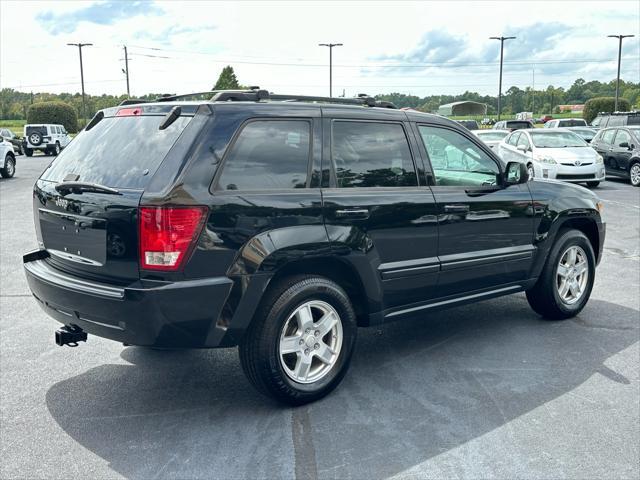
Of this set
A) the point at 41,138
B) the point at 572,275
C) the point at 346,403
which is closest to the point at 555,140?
the point at 572,275

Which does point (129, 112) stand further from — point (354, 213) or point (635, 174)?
point (635, 174)

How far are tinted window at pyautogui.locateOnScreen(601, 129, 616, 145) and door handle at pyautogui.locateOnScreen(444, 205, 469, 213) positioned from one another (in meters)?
16.7

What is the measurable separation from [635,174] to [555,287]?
48.1 feet

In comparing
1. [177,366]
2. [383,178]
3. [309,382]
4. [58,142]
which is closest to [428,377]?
[309,382]

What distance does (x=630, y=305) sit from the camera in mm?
6492

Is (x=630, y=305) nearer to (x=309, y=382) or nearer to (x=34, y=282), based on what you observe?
(x=309, y=382)

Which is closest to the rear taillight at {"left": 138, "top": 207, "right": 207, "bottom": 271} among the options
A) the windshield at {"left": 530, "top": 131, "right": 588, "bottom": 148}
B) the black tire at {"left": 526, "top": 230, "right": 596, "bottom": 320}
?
the black tire at {"left": 526, "top": 230, "right": 596, "bottom": 320}

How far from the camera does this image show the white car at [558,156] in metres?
17.1

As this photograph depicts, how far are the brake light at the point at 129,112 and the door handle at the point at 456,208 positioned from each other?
7.18 feet

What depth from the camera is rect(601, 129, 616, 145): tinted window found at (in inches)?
782

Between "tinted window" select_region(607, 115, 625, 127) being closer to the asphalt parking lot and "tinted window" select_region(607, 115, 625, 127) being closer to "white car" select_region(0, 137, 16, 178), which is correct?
the asphalt parking lot

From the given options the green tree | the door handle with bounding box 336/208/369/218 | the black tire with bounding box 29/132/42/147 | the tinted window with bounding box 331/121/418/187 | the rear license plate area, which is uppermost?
the green tree

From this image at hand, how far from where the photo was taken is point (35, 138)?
128 feet

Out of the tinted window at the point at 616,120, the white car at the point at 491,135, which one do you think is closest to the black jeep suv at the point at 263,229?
the white car at the point at 491,135
